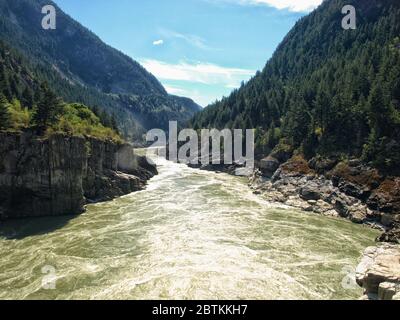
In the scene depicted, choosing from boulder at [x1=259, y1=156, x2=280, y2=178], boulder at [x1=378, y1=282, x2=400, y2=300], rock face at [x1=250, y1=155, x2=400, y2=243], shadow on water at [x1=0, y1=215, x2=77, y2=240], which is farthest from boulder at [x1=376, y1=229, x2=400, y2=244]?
shadow on water at [x1=0, y1=215, x2=77, y2=240]

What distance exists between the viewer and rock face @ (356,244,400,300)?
2573 cm

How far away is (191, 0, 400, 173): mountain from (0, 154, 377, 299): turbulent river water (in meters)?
22.7

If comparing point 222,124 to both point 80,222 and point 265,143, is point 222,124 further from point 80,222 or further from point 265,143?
point 80,222

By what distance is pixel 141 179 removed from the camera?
234ft

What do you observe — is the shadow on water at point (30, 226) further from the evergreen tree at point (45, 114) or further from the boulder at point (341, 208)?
the boulder at point (341, 208)

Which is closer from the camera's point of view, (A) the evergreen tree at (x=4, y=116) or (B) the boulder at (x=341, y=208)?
(A) the evergreen tree at (x=4, y=116)

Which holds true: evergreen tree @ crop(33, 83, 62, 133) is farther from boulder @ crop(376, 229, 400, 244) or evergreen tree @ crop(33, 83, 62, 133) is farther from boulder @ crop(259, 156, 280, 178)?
boulder @ crop(376, 229, 400, 244)

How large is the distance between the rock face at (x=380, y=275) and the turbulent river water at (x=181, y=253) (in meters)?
1.00

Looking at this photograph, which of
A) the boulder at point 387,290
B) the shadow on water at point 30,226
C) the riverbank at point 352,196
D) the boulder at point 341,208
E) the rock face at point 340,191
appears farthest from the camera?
the boulder at point 341,208

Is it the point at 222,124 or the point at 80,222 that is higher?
the point at 222,124

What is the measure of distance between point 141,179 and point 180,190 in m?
8.65

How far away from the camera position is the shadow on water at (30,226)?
132 feet

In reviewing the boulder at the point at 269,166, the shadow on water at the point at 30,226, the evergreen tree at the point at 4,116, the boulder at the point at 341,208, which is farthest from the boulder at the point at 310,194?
the evergreen tree at the point at 4,116
